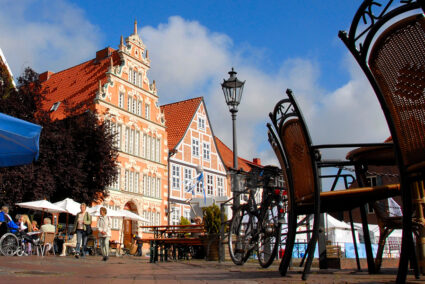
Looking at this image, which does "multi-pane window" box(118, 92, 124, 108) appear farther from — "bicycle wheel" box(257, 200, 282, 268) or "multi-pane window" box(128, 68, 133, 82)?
"bicycle wheel" box(257, 200, 282, 268)

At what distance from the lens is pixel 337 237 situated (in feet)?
71.3

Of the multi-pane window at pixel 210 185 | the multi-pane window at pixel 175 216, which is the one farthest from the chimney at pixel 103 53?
the multi-pane window at pixel 210 185

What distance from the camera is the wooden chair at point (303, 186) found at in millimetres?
4195

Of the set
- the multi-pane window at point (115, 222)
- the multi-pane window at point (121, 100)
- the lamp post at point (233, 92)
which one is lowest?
the multi-pane window at point (115, 222)

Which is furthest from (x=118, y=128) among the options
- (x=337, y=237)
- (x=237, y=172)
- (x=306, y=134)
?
(x=306, y=134)

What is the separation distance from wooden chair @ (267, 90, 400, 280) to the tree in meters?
17.7

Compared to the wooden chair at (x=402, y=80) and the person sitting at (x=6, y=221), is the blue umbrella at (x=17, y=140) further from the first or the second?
the person sitting at (x=6, y=221)

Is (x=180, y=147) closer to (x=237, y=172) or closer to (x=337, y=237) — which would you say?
(x=337, y=237)

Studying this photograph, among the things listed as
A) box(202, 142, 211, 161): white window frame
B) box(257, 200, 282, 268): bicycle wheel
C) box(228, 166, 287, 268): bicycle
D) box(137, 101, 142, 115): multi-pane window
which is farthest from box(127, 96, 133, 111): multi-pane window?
box(257, 200, 282, 268): bicycle wheel

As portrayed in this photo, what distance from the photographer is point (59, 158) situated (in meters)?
22.9

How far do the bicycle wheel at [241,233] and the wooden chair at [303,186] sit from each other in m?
3.01

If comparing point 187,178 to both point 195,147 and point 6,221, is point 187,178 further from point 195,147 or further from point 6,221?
point 6,221

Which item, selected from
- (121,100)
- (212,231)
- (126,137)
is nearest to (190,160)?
(126,137)

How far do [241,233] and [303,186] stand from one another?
3.97 metres
